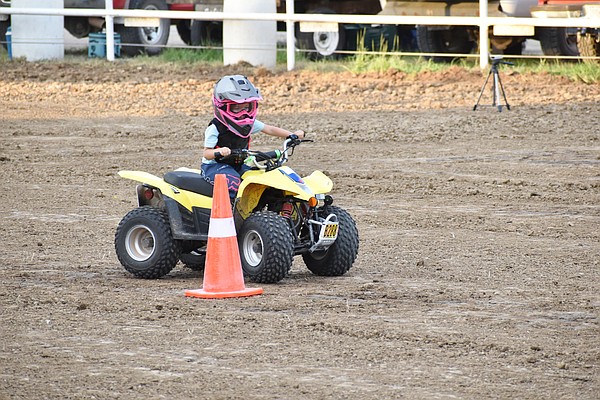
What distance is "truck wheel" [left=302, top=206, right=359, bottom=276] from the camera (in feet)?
26.2

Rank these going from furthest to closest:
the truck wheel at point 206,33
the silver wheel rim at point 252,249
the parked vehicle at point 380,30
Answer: the truck wheel at point 206,33
the parked vehicle at point 380,30
the silver wheel rim at point 252,249

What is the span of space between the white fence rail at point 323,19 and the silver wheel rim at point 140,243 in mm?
9957

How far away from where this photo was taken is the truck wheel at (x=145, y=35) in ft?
74.9

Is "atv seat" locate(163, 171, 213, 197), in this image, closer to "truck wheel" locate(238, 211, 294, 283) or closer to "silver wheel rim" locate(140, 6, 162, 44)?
"truck wheel" locate(238, 211, 294, 283)

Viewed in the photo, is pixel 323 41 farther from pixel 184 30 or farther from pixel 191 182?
pixel 191 182

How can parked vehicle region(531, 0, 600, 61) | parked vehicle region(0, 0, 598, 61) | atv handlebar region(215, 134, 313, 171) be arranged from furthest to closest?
parked vehicle region(0, 0, 598, 61) < parked vehicle region(531, 0, 600, 61) < atv handlebar region(215, 134, 313, 171)

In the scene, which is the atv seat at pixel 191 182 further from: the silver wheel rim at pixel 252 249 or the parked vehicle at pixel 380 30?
the parked vehicle at pixel 380 30

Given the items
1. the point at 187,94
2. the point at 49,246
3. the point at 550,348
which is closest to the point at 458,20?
the point at 187,94

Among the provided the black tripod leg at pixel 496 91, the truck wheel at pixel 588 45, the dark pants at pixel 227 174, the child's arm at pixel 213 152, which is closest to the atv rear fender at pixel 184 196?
the dark pants at pixel 227 174

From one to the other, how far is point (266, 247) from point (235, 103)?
1018mm

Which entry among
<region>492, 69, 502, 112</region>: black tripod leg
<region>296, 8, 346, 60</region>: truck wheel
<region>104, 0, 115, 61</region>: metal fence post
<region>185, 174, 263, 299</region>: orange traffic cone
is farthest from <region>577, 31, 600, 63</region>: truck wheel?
<region>185, 174, 263, 299</region>: orange traffic cone

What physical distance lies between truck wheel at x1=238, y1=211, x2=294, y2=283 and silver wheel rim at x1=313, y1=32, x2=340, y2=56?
14.0 metres

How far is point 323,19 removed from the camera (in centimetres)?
1923

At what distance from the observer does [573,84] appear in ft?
56.7
